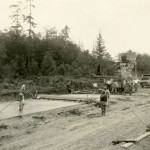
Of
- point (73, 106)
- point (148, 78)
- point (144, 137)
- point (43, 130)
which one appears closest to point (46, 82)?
point (148, 78)

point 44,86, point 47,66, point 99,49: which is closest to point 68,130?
point 44,86

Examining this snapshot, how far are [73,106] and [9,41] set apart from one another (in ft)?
129

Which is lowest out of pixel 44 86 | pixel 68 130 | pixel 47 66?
pixel 68 130

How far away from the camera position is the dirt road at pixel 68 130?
38.8ft

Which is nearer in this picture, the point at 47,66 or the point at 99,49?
the point at 47,66

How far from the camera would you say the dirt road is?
1184 cm

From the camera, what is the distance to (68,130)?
48.0 feet

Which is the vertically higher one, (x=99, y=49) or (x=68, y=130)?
(x=99, y=49)

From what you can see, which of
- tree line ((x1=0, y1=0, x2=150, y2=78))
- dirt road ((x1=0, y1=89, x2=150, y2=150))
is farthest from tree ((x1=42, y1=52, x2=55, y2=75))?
dirt road ((x1=0, y1=89, x2=150, y2=150))

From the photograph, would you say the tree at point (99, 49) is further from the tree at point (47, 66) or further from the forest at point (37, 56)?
the tree at point (47, 66)

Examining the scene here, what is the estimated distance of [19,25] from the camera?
6488 cm

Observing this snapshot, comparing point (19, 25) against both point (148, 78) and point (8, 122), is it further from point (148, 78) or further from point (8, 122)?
point (8, 122)

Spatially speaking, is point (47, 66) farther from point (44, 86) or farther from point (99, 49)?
point (99, 49)

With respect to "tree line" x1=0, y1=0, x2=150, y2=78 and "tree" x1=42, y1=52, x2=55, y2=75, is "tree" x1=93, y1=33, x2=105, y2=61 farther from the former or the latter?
"tree" x1=42, y1=52, x2=55, y2=75
